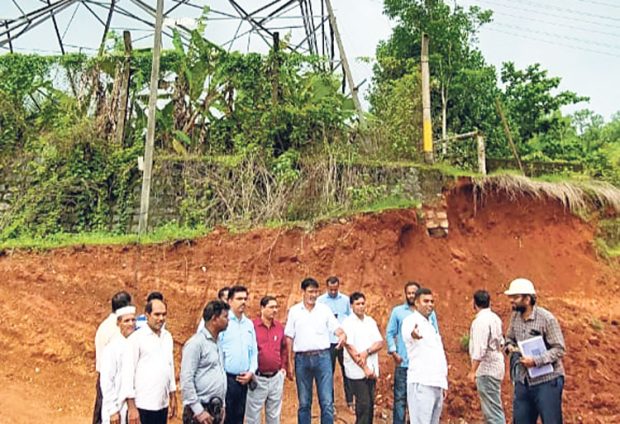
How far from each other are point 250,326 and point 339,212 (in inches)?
189

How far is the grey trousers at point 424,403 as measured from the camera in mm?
5422

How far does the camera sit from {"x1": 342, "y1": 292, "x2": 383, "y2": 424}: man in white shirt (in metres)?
6.36

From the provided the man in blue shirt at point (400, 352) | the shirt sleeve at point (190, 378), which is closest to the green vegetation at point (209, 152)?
the man in blue shirt at point (400, 352)

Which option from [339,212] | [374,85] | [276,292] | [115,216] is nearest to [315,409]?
[276,292]

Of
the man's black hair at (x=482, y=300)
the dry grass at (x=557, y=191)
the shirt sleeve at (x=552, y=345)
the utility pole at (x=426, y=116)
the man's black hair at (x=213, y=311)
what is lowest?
the shirt sleeve at (x=552, y=345)

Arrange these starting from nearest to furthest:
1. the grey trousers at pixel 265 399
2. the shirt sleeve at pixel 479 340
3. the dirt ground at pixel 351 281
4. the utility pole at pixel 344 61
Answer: the grey trousers at pixel 265 399
the shirt sleeve at pixel 479 340
the dirt ground at pixel 351 281
the utility pole at pixel 344 61

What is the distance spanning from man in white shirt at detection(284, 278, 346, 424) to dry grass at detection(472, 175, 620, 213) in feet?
19.9

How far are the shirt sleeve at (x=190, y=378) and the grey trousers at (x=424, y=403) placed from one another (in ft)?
6.50

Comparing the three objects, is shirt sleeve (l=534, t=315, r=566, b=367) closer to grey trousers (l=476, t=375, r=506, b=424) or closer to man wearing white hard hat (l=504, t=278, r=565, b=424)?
man wearing white hard hat (l=504, t=278, r=565, b=424)

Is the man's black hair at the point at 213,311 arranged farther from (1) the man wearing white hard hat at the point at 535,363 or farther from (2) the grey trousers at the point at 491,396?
(2) the grey trousers at the point at 491,396

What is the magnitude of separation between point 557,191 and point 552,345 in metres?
6.89

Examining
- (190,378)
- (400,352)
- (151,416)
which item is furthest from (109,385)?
(400,352)

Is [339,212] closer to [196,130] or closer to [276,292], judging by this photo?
[276,292]

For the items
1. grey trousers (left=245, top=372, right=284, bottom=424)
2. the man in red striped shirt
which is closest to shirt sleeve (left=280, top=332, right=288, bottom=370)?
the man in red striped shirt
